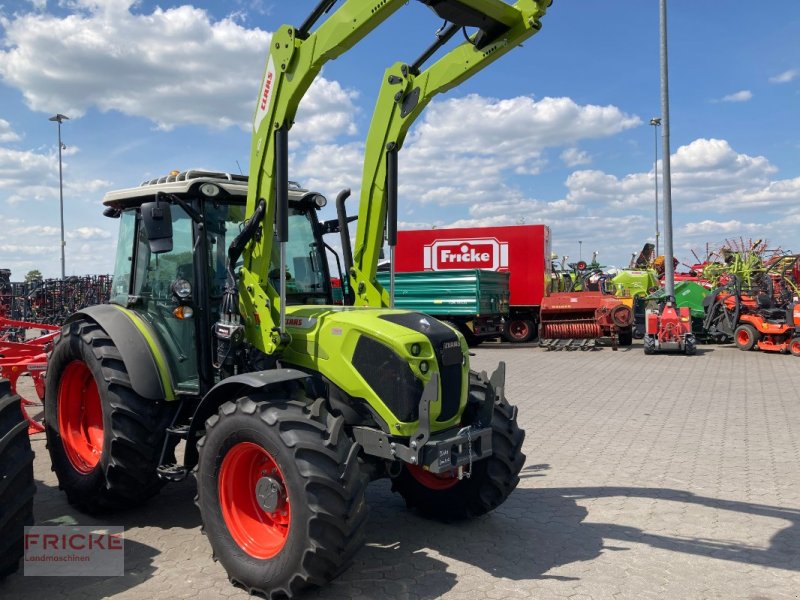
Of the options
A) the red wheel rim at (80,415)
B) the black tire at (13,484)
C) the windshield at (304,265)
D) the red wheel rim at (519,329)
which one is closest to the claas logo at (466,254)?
the red wheel rim at (519,329)

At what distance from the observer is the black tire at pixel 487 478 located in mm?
4637

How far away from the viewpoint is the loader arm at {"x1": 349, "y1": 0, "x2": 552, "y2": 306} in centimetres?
404

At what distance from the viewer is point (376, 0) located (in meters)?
3.72

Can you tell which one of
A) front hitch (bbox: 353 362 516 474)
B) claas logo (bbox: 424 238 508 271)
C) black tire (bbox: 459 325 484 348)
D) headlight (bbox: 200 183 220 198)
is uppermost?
claas logo (bbox: 424 238 508 271)

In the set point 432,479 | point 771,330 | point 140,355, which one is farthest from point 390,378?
point 771,330

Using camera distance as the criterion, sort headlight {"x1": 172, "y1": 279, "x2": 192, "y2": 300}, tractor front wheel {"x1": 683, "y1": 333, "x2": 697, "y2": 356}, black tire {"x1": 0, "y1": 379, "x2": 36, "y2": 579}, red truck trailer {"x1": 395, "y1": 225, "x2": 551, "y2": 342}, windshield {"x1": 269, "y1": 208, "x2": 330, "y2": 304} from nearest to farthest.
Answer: black tire {"x1": 0, "y1": 379, "x2": 36, "y2": 579}, headlight {"x1": 172, "y1": 279, "x2": 192, "y2": 300}, windshield {"x1": 269, "y1": 208, "x2": 330, "y2": 304}, tractor front wheel {"x1": 683, "y1": 333, "x2": 697, "y2": 356}, red truck trailer {"x1": 395, "y1": 225, "x2": 551, "y2": 342}

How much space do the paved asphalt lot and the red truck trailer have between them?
11720 mm

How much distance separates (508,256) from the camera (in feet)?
67.5

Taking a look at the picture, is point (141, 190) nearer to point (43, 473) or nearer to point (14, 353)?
point (43, 473)

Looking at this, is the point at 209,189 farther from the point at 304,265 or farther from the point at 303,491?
the point at 303,491

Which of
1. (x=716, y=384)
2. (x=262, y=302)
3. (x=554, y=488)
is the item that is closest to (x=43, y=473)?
(x=262, y=302)

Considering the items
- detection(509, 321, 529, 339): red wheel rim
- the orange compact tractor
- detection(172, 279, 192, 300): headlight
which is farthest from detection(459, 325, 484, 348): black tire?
detection(172, 279, 192, 300): headlight

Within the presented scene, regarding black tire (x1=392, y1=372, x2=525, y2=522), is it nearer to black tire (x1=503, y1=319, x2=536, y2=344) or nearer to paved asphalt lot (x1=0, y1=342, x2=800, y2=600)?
paved asphalt lot (x1=0, y1=342, x2=800, y2=600)

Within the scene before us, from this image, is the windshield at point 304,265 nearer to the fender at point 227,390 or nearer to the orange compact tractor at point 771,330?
the fender at point 227,390
